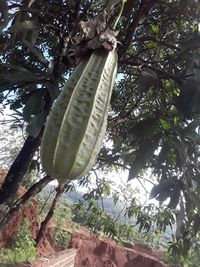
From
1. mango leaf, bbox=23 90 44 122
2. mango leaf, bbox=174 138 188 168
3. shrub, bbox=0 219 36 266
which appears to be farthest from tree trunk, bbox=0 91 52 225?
shrub, bbox=0 219 36 266

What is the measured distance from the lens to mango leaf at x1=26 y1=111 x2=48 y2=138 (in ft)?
3.47

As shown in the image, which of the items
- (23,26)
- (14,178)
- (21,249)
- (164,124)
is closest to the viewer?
(164,124)

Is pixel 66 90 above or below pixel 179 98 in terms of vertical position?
below

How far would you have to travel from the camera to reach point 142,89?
1225mm

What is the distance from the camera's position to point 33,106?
114 cm

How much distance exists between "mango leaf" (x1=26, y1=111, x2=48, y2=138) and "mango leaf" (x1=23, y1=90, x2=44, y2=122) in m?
0.04

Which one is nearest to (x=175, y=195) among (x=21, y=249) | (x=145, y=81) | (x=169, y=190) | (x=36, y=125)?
(x=169, y=190)

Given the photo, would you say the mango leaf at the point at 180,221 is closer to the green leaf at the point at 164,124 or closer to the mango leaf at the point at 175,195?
the mango leaf at the point at 175,195

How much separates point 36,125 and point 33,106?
10cm

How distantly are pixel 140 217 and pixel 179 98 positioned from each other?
7.09 feet

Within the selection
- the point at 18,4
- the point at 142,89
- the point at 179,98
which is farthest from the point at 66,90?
the point at 18,4

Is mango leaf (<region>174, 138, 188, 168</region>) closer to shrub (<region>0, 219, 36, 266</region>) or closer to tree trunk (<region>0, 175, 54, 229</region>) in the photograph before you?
tree trunk (<region>0, 175, 54, 229</region>)

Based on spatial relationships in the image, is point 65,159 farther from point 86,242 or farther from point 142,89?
point 86,242

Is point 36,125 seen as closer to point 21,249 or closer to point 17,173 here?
point 17,173
